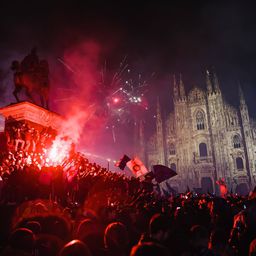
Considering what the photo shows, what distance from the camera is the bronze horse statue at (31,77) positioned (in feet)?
38.8

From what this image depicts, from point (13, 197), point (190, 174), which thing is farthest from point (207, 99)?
point (13, 197)

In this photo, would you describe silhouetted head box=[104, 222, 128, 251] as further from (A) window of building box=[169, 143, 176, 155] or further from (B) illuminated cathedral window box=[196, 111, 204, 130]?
(B) illuminated cathedral window box=[196, 111, 204, 130]

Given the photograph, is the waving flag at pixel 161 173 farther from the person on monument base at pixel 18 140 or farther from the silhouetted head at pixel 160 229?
the silhouetted head at pixel 160 229

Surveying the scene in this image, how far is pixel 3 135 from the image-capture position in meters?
10.5

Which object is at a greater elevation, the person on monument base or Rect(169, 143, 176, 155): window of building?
Rect(169, 143, 176, 155): window of building

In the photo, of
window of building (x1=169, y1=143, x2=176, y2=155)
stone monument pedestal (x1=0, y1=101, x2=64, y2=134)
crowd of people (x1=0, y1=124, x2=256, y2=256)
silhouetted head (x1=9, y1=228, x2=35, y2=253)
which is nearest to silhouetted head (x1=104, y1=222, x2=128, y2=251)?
crowd of people (x1=0, y1=124, x2=256, y2=256)

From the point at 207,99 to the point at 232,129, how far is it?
750 centimetres

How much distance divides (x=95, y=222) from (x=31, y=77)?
394 inches

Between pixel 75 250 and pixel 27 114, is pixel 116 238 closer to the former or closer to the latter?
pixel 75 250

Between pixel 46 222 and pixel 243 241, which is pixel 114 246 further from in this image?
pixel 243 241

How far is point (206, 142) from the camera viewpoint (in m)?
42.9

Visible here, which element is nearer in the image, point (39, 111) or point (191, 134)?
point (39, 111)

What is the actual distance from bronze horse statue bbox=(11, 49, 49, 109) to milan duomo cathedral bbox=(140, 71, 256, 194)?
3403 cm

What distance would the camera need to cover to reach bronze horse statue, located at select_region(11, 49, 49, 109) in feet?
38.8
